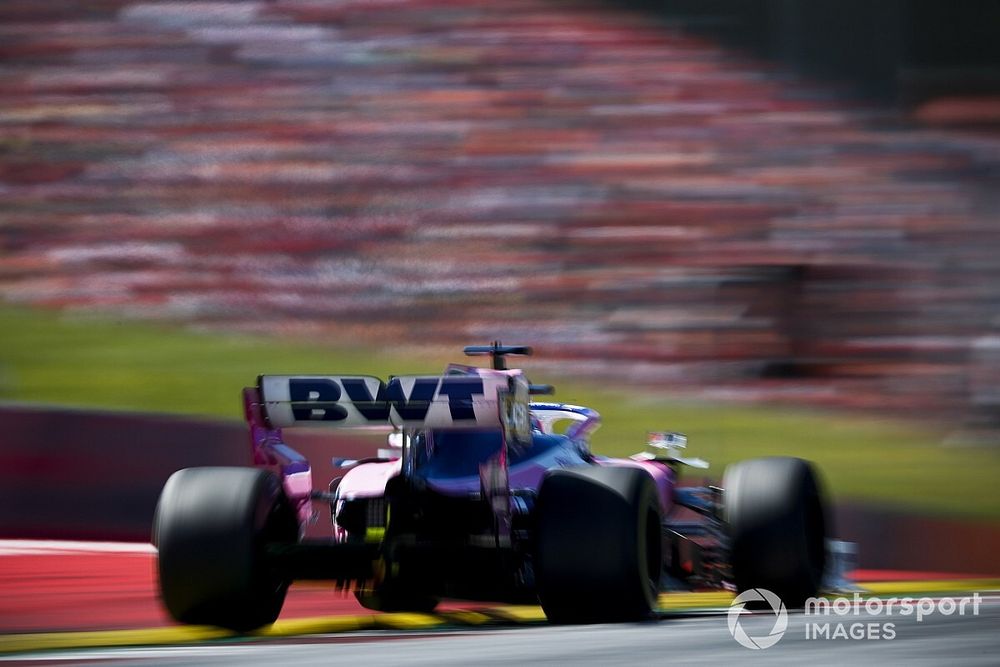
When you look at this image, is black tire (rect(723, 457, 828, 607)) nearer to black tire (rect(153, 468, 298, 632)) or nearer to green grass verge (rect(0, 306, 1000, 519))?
black tire (rect(153, 468, 298, 632))

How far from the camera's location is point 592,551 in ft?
15.6

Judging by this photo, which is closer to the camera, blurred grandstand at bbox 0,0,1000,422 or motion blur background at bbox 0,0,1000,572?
motion blur background at bbox 0,0,1000,572

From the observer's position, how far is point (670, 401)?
12.0m

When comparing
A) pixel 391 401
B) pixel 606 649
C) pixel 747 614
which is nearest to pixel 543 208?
pixel 747 614

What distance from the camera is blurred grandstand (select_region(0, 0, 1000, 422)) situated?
489 inches

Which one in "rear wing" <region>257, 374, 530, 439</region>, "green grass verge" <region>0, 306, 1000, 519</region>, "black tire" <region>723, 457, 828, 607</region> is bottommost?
"green grass verge" <region>0, 306, 1000, 519</region>

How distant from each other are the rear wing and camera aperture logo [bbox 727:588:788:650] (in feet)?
3.34

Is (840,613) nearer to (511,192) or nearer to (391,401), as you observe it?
(391,401)

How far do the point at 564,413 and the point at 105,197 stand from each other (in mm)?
8638

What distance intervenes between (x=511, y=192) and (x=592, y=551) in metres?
9.17

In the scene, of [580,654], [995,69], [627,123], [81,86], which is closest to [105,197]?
[81,86]

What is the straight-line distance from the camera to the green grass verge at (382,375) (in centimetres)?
1055

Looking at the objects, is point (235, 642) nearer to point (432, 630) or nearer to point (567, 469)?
point (432, 630)

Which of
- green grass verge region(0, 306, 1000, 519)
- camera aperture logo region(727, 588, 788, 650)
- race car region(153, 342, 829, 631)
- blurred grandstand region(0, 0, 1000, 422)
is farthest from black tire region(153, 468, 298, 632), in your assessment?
blurred grandstand region(0, 0, 1000, 422)
